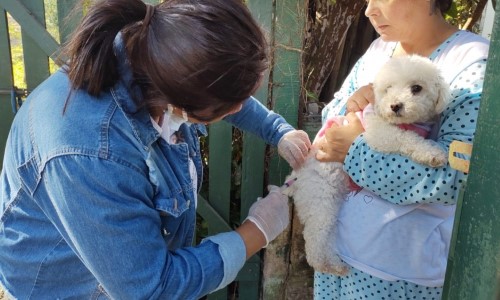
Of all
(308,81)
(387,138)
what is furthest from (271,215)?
(308,81)

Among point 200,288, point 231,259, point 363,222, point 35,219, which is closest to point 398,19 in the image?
point 363,222

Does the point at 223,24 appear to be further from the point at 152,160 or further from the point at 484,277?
the point at 484,277

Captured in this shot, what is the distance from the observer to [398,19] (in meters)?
1.79

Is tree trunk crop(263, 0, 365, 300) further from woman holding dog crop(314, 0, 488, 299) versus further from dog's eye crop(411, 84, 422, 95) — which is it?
dog's eye crop(411, 84, 422, 95)

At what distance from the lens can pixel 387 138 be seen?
171 centimetres

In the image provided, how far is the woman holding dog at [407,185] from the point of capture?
5.19 ft

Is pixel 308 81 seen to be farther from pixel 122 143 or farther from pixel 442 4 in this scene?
pixel 122 143

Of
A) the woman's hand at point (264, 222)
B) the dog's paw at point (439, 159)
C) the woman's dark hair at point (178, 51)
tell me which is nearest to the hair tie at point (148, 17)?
the woman's dark hair at point (178, 51)

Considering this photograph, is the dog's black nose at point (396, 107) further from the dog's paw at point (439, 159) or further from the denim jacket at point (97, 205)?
the denim jacket at point (97, 205)

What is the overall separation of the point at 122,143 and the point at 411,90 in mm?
990

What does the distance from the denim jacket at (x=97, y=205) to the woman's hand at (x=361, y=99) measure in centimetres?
71

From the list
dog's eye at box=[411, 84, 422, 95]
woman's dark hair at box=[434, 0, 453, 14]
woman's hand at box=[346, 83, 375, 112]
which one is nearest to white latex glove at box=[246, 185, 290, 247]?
woman's hand at box=[346, 83, 375, 112]

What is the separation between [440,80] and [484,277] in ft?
2.47

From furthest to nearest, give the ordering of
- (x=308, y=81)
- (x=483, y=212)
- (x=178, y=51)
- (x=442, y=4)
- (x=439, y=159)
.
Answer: (x=308, y=81)
(x=442, y=4)
(x=439, y=159)
(x=178, y=51)
(x=483, y=212)
